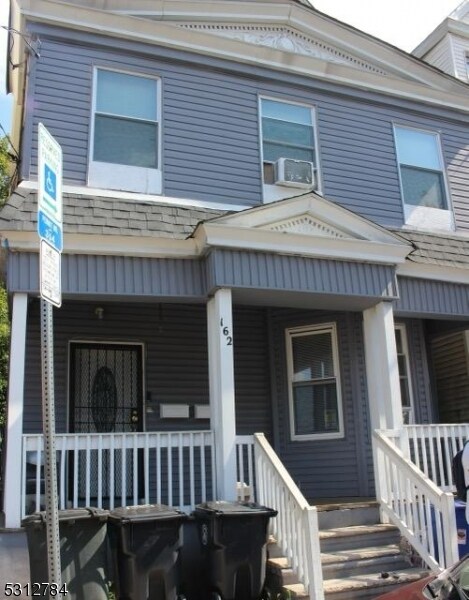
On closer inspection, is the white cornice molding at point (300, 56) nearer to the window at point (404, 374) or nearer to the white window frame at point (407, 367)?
the white window frame at point (407, 367)

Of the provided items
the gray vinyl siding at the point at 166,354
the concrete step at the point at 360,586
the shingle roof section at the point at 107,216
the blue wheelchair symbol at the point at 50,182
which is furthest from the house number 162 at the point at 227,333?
the blue wheelchair symbol at the point at 50,182

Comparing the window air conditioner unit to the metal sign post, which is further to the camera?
the window air conditioner unit

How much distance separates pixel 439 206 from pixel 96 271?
5.60 metres

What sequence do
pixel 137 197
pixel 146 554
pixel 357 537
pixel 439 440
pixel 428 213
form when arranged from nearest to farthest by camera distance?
pixel 146 554 < pixel 357 537 < pixel 439 440 < pixel 137 197 < pixel 428 213

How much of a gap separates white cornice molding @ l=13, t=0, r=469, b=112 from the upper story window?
0.60m

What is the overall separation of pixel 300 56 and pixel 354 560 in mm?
6784

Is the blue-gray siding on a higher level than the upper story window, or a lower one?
lower

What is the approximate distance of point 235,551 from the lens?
534cm

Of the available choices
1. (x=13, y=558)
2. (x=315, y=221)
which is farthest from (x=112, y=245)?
(x=13, y=558)

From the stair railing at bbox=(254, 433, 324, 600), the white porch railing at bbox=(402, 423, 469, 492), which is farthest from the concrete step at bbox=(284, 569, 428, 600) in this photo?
the white porch railing at bbox=(402, 423, 469, 492)

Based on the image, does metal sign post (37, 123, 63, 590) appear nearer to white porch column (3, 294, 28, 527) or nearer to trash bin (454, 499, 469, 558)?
Answer: white porch column (3, 294, 28, 527)

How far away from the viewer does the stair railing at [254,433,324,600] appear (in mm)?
5211

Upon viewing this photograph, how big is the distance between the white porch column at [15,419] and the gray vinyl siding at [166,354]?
4.38 feet

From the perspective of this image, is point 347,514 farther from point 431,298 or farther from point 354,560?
point 431,298
